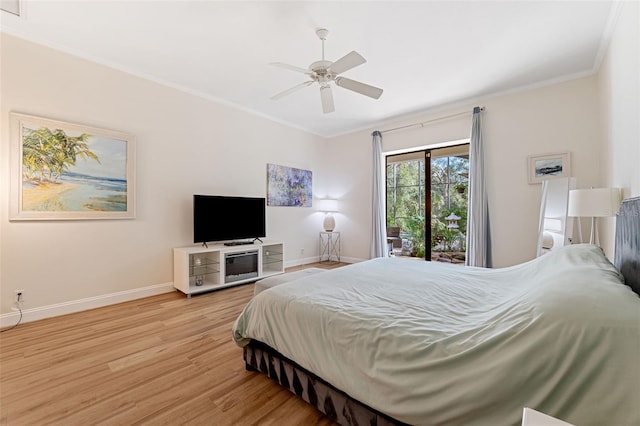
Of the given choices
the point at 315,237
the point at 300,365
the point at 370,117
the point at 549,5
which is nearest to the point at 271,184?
the point at 315,237

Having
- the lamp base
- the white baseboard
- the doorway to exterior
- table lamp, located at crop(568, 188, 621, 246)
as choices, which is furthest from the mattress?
the lamp base

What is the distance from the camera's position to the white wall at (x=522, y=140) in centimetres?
328

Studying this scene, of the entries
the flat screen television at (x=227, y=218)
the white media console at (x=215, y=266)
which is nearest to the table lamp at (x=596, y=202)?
the white media console at (x=215, y=266)

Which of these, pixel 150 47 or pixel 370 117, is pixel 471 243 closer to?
pixel 370 117

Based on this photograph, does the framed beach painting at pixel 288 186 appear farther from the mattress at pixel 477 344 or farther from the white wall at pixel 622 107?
the white wall at pixel 622 107

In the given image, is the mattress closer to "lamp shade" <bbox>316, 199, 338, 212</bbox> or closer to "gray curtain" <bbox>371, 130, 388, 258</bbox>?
"gray curtain" <bbox>371, 130, 388, 258</bbox>

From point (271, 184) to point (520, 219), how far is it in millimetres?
4062

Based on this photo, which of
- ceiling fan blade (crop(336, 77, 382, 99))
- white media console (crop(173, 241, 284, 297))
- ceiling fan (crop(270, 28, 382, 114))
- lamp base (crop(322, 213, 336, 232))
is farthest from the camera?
lamp base (crop(322, 213, 336, 232))

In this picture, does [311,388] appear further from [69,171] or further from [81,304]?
[69,171]

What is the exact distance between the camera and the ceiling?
2258 millimetres

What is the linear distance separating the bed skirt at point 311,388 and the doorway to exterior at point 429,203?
3.92 m

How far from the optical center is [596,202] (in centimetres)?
220

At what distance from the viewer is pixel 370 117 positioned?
4863 mm

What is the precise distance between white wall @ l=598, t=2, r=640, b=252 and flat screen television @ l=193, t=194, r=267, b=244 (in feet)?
13.8
